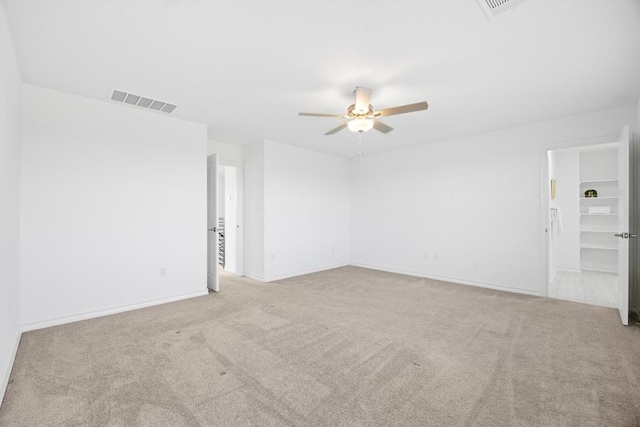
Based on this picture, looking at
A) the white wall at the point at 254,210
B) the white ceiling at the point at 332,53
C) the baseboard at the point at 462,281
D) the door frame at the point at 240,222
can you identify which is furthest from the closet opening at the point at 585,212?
the door frame at the point at 240,222

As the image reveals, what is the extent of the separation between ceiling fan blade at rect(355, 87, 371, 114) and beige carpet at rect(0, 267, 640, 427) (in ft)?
7.55

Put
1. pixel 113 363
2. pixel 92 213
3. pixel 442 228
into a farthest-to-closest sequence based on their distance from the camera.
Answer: pixel 442 228
pixel 92 213
pixel 113 363

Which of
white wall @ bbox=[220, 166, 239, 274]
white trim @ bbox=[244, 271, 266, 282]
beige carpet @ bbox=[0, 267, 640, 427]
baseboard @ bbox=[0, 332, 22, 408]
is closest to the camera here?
beige carpet @ bbox=[0, 267, 640, 427]

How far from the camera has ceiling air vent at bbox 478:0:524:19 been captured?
68.4 inches

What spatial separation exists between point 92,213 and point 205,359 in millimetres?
2283

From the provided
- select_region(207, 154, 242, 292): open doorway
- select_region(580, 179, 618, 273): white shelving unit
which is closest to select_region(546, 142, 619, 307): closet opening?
select_region(580, 179, 618, 273): white shelving unit

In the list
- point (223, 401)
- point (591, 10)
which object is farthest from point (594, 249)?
point (223, 401)

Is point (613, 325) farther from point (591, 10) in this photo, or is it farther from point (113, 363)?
point (113, 363)

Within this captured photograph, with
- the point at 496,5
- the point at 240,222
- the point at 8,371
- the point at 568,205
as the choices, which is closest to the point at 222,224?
the point at 240,222

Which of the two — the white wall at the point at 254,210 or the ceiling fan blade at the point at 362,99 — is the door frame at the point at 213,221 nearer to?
the white wall at the point at 254,210

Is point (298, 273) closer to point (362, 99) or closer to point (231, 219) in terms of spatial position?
point (231, 219)

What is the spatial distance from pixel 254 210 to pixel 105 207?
238 cm

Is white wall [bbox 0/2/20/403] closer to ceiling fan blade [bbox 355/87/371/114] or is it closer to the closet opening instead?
ceiling fan blade [bbox 355/87/371/114]

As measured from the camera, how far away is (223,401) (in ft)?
5.90
